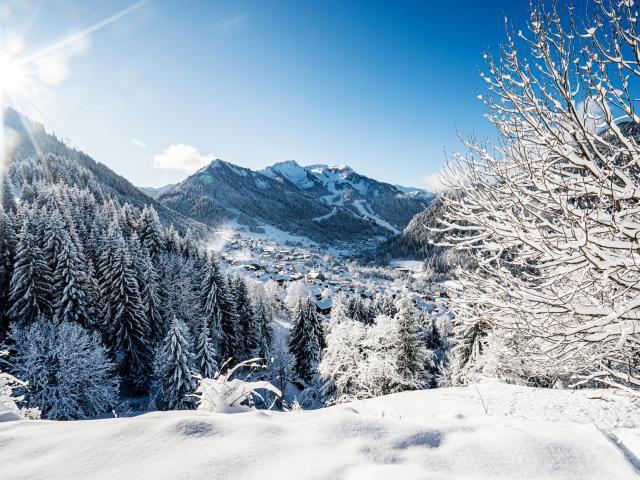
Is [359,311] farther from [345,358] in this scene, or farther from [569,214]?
[569,214]

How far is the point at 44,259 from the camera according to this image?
83.4 ft

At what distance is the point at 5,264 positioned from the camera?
25.6 metres

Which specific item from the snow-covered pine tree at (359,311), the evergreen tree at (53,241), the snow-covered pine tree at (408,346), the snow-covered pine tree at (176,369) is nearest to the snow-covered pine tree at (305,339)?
the snow-covered pine tree at (359,311)

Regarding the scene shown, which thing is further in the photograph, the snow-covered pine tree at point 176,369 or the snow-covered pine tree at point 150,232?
the snow-covered pine tree at point 150,232

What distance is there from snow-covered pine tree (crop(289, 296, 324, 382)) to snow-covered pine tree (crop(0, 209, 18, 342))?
25316mm

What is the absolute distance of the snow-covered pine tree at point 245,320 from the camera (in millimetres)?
37562

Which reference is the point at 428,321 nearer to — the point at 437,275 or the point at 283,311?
the point at 283,311

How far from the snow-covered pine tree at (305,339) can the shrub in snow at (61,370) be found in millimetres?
18571

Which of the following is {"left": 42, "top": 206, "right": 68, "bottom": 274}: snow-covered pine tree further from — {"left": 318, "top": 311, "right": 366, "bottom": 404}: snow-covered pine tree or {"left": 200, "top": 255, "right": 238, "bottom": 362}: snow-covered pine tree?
{"left": 318, "top": 311, "right": 366, "bottom": 404}: snow-covered pine tree

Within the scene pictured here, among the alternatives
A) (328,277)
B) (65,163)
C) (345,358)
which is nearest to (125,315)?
(345,358)

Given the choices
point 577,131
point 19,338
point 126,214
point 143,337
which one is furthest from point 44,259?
point 577,131

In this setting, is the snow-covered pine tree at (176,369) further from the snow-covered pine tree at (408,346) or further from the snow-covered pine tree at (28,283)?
the snow-covered pine tree at (408,346)

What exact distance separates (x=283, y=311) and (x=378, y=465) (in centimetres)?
6853

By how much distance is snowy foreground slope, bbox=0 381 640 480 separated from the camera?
2367mm
